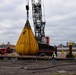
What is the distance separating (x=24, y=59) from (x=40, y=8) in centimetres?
2896

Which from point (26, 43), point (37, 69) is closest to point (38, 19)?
point (26, 43)

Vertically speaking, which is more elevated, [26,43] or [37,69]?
[26,43]

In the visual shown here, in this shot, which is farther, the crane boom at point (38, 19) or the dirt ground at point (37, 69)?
the crane boom at point (38, 19)

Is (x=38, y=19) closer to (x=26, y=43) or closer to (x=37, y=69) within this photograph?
(x=26, y=43)

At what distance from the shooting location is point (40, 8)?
208 feet

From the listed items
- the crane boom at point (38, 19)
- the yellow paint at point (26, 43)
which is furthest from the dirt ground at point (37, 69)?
the crane boom at point (38, 19)

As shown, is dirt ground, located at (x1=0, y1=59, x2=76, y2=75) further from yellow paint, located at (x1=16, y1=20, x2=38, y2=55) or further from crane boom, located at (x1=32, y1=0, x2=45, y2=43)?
crane boom, located at (x1=32, y1=0, x2=45, y2=43)

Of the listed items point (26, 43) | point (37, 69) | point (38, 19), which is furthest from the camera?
point (38, 19)

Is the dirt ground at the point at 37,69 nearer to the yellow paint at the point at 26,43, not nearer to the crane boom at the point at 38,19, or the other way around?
the yellow paint at the point at 26,43

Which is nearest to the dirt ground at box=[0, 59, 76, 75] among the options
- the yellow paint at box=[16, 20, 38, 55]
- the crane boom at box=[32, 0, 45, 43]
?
the yellow paint at box=[16, 20, 38, 55]

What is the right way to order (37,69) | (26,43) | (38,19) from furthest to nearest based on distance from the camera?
(38,19) → (26,43) → (37,69)

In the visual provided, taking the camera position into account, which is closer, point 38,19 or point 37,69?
point 37,69

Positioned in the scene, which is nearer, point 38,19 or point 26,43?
point 26,43

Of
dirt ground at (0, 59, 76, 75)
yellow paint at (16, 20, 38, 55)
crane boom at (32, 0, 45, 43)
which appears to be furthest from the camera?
crane boom at (32, 0, 45, 43)
